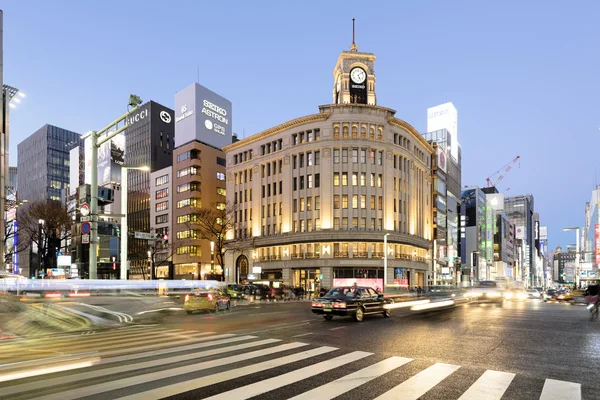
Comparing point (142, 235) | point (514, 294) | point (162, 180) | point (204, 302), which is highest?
point (162, 180)

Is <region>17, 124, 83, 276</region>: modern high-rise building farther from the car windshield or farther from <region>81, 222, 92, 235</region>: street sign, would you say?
the car windshield

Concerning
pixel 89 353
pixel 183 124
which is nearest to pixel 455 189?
pixel 183 124

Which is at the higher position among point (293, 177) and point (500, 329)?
point (293, 177)

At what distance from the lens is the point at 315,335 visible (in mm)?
15445

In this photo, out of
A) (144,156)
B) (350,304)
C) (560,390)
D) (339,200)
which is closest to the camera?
(560,390)

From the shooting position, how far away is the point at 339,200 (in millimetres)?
68000

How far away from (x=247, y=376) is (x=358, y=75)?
243 feet

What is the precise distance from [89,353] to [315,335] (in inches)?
277

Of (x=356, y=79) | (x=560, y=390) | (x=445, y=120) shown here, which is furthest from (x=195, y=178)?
(x=560, y=390)

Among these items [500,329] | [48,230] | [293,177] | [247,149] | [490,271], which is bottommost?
[490,271]

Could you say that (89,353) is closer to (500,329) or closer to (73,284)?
(500,329)

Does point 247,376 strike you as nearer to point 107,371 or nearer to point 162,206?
point 107,371

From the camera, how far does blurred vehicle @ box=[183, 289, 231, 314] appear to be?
2647 cm

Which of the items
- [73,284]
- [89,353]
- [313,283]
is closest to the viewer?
[89,353]
